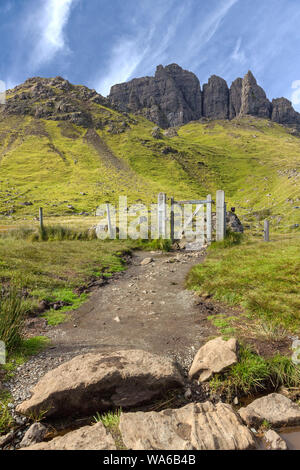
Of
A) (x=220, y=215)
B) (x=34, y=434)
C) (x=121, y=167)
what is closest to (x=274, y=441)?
(x=34, y=434)

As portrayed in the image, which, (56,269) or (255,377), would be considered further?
(56,269)

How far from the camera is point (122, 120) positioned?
443 feet

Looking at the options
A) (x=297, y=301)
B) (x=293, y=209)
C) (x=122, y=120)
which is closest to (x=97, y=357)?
(x=297, y=301)

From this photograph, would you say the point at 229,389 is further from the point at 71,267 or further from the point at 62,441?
the point at 71,267

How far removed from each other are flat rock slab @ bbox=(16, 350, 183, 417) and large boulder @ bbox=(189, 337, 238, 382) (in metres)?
0.43

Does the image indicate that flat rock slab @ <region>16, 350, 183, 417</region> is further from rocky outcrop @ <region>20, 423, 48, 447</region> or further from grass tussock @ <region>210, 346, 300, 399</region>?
grass tussock @ <region>210, 346, 300, 399</region>

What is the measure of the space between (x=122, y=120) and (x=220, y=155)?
200 ft

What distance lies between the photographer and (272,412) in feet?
9.93

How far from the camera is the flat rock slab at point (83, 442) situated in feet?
7.90

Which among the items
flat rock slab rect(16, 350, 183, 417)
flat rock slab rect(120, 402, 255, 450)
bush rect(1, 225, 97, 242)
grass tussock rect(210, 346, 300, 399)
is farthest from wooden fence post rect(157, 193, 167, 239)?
flat rock slab rect(120, 402, 255, 450)

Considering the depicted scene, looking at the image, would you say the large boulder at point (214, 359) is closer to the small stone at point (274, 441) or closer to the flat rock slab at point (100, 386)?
the flat rock slab at point (100, 386)

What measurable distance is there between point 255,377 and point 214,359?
64 cm

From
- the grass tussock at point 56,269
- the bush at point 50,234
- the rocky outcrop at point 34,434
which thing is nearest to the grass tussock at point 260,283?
the grass tussock at point 56,269

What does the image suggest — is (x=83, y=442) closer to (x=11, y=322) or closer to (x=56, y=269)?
(x=11, y=322)
